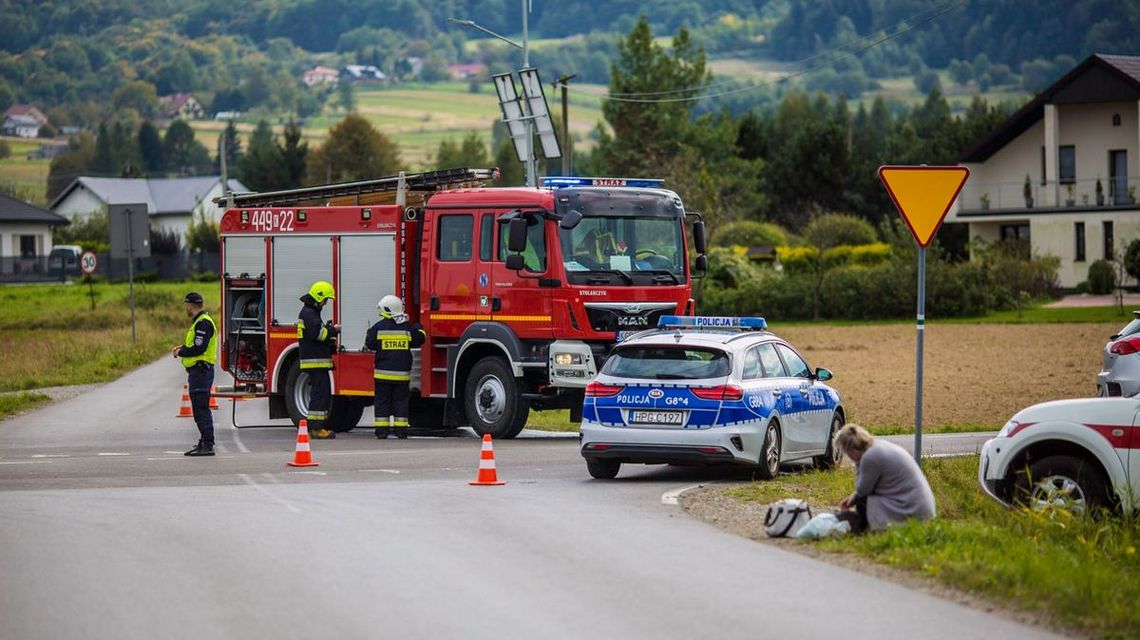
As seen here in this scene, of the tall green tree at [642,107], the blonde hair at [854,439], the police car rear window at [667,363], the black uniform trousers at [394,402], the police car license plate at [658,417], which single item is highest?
the tall green tree at [642,107]

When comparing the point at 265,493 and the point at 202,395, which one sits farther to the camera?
the point at 202,395

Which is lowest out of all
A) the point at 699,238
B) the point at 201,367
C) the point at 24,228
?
the point at 201,367

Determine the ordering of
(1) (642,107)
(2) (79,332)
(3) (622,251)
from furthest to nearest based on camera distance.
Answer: (1) (642,107), (2) (79,332), (3) (622,251)

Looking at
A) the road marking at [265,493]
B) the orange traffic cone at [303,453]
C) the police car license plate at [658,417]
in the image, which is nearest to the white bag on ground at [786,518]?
the police car license plate at [658,417]

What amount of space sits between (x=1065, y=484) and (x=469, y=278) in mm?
10986

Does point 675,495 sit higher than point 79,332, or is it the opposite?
point 79,332

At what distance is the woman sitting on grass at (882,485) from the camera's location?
12.6 m

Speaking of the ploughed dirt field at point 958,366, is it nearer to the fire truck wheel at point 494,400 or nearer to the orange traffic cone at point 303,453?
the fire truck wheel at point 494,400

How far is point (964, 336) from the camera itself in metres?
47.8

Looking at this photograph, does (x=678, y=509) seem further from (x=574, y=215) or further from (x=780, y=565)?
(x=574, y=215)

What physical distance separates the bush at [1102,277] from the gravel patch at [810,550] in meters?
51.4

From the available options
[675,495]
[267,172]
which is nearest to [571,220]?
[675,495]

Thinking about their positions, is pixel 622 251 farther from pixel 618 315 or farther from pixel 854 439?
pixel 854 439

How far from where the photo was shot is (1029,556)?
36.3 feet
